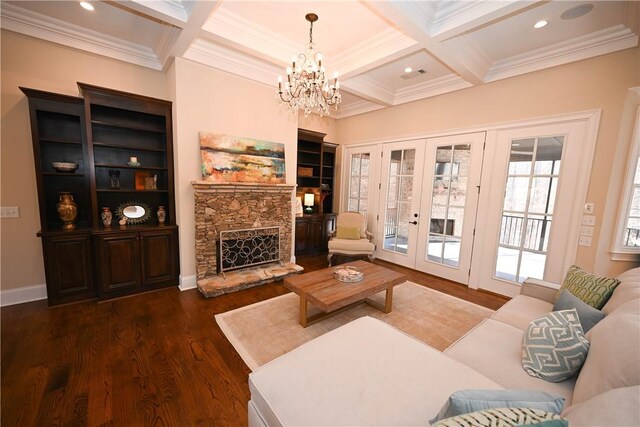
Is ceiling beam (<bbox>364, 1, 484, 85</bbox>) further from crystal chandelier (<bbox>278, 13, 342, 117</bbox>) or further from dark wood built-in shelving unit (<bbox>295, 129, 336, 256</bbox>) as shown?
dark wood built-in shelving unit (<bbox>295, 129, 336, 256</bbox>)

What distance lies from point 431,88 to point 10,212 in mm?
5762

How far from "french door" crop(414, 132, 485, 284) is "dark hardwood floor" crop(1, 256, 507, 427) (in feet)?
10.5

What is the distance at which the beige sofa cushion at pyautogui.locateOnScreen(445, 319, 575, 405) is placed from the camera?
132cm

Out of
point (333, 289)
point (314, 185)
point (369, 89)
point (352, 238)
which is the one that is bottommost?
point (333, 289)

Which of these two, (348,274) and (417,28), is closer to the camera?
(417,28)

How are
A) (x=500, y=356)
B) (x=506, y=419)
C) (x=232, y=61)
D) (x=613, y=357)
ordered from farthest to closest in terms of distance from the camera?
(x=232, y=61), (x=500, y=356), (x=613, y=357), (x=506, y=419)

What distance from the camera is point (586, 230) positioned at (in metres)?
2.87

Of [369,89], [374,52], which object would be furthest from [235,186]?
[369,89]

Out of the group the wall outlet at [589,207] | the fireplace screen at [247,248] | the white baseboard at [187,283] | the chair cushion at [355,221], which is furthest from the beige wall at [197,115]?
the wall outlet at [589,207]

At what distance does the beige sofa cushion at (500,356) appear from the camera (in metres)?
1.32

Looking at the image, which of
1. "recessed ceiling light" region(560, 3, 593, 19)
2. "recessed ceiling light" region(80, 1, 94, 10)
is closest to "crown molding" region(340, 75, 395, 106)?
"recessed ceiling light" region(560, 3, 593, 19)

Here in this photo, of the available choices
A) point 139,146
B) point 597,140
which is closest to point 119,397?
point 139,146

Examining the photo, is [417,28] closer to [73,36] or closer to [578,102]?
[578,102]

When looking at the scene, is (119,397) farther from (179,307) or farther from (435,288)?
(435,288)
